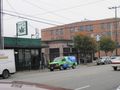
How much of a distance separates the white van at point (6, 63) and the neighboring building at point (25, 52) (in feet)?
29.1

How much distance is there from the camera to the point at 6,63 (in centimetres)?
2936

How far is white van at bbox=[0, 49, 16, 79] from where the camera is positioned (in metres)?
28.8

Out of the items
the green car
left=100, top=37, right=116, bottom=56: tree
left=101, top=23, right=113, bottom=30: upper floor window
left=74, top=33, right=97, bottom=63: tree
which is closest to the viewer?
the green car

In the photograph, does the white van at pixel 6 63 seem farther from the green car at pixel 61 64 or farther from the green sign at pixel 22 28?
the green car at pixel 61 64

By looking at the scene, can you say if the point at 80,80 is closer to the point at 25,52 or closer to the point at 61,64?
the point at 25,52

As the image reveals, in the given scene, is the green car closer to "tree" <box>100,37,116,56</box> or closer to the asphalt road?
the asphalt road

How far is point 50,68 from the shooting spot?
4306 centimetres

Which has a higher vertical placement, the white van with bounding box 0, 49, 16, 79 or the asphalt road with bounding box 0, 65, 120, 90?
the white van with bounding box 0, 49, 16, 79

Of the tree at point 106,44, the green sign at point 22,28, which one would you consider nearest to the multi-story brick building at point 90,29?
the tree at point 106,44

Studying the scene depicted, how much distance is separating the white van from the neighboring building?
886cm

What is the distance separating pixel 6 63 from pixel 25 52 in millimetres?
13377

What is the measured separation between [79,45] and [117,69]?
960 inches

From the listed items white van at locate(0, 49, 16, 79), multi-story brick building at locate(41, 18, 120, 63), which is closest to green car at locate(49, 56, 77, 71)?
white van at locate(0, 49, 16, 79)

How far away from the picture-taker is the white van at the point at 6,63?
28.8m
